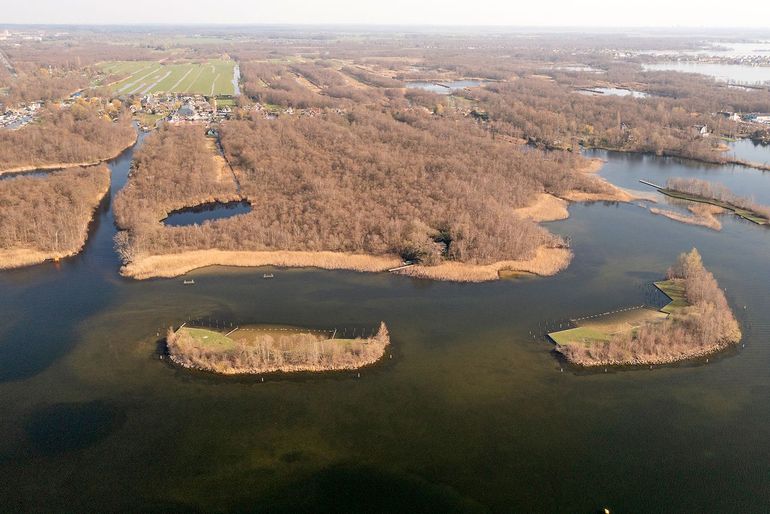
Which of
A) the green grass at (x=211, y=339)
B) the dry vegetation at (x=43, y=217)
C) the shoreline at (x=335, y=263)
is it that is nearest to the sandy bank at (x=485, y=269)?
the shoreline at (x=335, y=263)

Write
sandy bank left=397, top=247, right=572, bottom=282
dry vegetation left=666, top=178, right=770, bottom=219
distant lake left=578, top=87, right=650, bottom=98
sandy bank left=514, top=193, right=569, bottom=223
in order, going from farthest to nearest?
distant lake left=578, top=87, right=650, bottom=98, dry vegetation left=666, top=178, right=770, bottom=219, sandy bank left=514, top=193, right=569, bottom=223, sandy bank left=397, top=247, right=572, bottom=282

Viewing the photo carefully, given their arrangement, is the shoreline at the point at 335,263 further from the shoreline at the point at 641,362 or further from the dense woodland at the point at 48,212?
the shoreline at the point at 641,362

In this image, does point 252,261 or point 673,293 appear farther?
point 252,261

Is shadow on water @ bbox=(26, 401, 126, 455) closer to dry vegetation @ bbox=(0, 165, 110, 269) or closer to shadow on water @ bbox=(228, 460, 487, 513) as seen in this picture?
shadow on water @ bbox=(228, 460, 487, 513)

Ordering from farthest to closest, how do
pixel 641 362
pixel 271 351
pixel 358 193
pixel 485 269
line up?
1. pixel 358 193
2. pixel 485 269
3. pixel 641 362
4. pixel 271 351

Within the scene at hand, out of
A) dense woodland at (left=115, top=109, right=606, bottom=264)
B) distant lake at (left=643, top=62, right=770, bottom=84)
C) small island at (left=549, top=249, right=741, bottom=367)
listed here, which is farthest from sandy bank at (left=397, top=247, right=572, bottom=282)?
distant lake at (left=643, top=62, right=770, bottom=84)

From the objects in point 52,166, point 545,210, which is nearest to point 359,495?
point 545,210

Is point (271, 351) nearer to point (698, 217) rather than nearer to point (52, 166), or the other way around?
point (698, 217)

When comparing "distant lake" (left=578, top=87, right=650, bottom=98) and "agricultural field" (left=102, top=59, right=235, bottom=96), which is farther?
"distant lake" (left=578, top=87, right=650, bottom=98)
